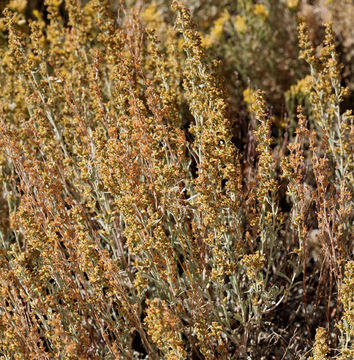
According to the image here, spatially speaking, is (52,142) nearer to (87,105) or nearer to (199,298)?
(87,105)

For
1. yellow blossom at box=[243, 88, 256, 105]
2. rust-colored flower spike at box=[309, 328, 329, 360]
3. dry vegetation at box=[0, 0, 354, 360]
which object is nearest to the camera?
rust-colored flower spike at box=[309, 328, 329, 360]

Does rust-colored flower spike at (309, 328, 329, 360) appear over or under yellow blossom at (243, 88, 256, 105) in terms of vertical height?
under

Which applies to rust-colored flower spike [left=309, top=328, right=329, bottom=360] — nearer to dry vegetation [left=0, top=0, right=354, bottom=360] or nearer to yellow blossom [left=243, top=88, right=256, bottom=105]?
dry vegetation [left=0, top=0, right=354, bottom=360]

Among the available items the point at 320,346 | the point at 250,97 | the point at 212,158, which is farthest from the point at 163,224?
the point at 250,97

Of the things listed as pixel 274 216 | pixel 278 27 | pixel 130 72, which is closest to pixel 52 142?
pixel 130 72

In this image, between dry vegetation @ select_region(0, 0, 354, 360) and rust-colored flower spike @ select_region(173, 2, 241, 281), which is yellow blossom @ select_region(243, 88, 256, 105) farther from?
rust-colored flower spike @ select_region(173, 2, 241, 281)

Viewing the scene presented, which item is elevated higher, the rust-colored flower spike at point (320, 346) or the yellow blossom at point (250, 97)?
the yellow blossom at point (250, 97)

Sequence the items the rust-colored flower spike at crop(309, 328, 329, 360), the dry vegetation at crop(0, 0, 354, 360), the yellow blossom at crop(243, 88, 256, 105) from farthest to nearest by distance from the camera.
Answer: the yellow blossom at crop(243, 88, 256, 105)
the dry vegetation at crop(0, 0, 354, 360)
the rust-colored flower spike at crop(309, 328, 329, 360)

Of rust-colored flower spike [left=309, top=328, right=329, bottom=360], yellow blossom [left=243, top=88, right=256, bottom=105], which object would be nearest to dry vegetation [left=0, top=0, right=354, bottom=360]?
rust-colored flower spike [left=309, top=328, right=329, bottom=360]

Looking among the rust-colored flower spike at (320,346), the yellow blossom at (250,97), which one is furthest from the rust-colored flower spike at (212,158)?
the yellow blossom at (250,97)

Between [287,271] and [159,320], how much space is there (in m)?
1.44

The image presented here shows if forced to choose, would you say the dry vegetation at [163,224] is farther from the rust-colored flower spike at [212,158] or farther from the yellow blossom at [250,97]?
the yellow blossom at [250,97]

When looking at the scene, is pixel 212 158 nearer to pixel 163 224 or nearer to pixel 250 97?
pixel 163 224

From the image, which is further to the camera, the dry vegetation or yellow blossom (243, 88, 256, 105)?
yellow blossom (243, 88, 256, 105)
